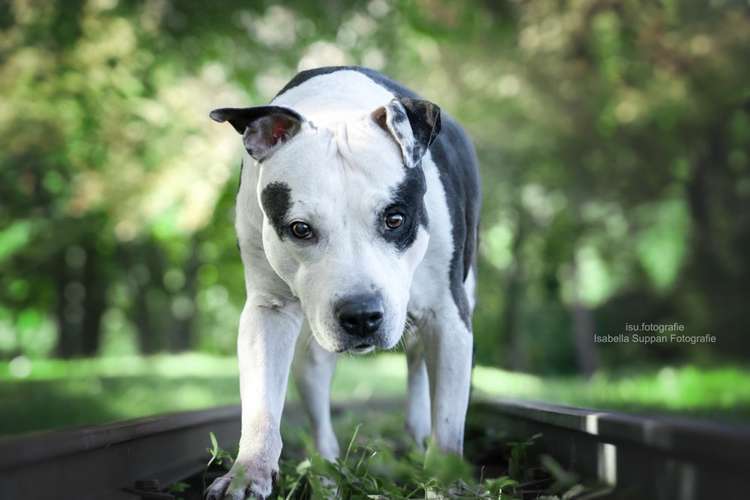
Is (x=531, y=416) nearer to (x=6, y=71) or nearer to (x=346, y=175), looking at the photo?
(x=346, y=175)

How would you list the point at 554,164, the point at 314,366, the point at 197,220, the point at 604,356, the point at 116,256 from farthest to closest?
the point at 116,256
the point at 604,356
the point at 554,164
the point at 197,220
the point at 314,366

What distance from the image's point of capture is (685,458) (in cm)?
209

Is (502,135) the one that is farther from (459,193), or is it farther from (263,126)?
(263,126)

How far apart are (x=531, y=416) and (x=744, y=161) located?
14.3 m

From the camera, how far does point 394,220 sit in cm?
329

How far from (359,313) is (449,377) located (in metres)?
0.88

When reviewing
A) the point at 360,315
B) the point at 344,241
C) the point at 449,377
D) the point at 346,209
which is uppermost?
the point at 346,209

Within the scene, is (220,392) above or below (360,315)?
below

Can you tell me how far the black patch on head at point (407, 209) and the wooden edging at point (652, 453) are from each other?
837mm

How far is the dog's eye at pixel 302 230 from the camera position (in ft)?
10.7

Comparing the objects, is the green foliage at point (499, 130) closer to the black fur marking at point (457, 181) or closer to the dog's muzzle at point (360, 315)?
the black fur marking at point (457, 181)

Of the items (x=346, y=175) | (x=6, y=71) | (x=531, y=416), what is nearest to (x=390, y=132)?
(x=346, y=175)

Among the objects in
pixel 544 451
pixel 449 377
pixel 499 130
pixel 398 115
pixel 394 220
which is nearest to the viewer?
pixel 394 220

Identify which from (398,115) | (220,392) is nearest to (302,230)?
(398,115)
